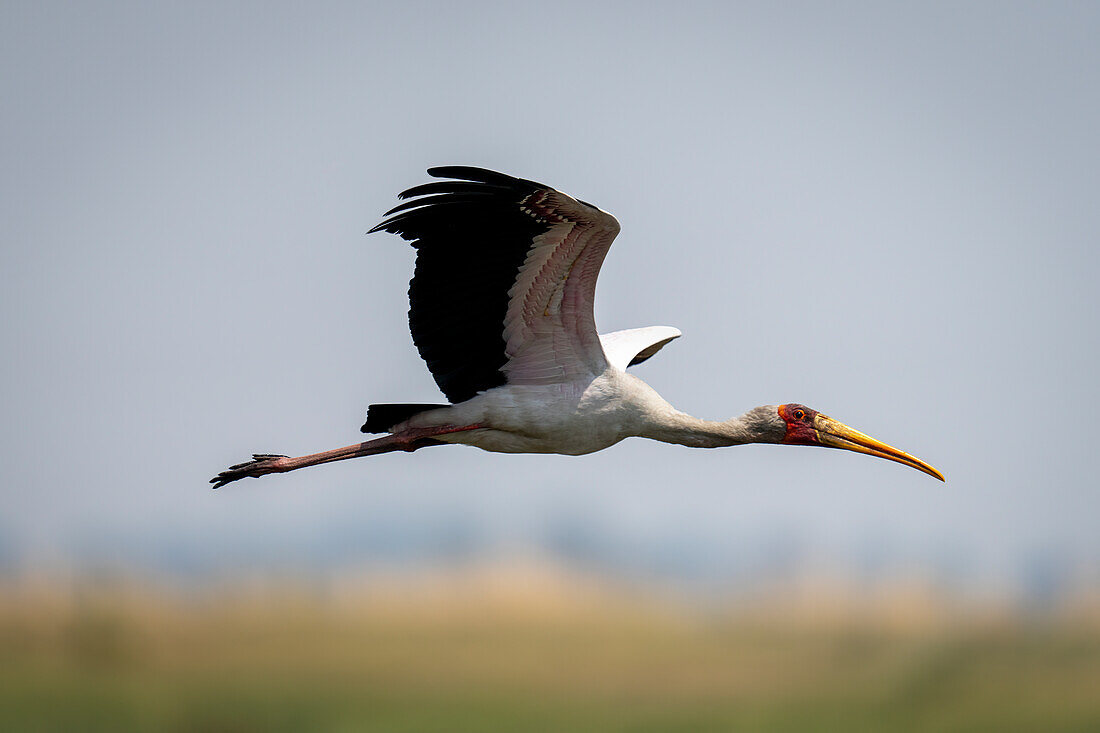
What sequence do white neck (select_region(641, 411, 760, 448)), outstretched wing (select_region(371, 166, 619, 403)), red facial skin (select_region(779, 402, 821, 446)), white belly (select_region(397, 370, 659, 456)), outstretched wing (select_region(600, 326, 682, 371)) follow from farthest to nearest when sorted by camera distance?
outstretched wing (select_region(600, 326, 682, 371)) < red facial skin (select_region(779, 402, 821, 446)) < white neck (select_region(641, 411, 760, 448)) < white belly (select_region(397, 370, 659, 456)) < outstretched wing (select_region(371, 166, 619, 403))

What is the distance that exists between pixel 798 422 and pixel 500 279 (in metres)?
3.20

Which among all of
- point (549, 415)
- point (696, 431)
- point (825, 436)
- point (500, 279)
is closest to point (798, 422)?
point (825, 436)

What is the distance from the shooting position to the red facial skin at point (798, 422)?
526 inches

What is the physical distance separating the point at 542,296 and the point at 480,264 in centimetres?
64

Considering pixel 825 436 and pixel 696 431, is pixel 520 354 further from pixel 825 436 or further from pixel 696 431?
pixel 825 436

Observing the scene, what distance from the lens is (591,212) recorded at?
11.4 metres

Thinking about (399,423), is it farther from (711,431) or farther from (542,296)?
(711,431)

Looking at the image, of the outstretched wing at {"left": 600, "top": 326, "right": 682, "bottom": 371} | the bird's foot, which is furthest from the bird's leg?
the outstretched wing at {"left": 600, "top": 326, "right": 682, "bottom": 371}

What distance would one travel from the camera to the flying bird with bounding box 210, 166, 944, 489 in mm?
11672

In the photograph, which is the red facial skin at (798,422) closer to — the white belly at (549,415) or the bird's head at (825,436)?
the bird's head at (825,436)

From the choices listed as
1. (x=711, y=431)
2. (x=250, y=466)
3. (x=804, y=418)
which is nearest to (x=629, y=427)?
(x=711, y=431)

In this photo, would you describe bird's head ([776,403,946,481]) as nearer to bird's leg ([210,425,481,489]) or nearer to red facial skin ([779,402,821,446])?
red facial skin ([779,402,821,446])

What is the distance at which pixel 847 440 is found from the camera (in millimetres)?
13523

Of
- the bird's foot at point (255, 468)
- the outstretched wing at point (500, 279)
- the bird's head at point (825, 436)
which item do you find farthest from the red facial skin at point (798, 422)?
the bird's foot at point (255, 468)
